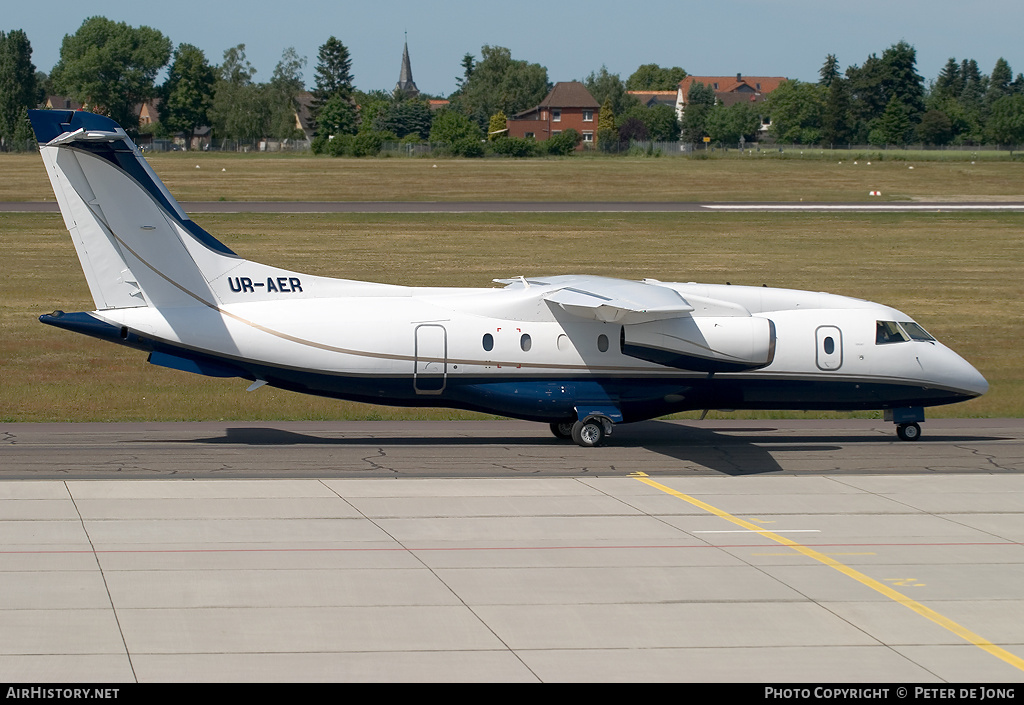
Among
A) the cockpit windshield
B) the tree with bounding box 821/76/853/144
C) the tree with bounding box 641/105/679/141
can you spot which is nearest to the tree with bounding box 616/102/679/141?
the tree with bounding box 641/105/679/141

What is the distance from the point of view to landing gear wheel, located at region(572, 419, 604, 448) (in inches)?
914

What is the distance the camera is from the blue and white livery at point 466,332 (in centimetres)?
2141

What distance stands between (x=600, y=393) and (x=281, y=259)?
94.1 ft

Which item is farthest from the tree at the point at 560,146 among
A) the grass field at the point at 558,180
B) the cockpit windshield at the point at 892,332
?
the cockpit windshield at the point at 892,332

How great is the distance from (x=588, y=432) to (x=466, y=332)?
323cm

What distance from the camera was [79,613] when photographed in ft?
42.2

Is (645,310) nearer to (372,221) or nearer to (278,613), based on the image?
(278,613)

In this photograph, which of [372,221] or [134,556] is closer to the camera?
[134,556]

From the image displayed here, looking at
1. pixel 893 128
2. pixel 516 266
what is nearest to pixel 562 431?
pixel 516 266

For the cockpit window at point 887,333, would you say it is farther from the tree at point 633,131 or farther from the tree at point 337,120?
the tree at point 633,131

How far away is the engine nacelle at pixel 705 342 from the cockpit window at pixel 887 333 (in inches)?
114

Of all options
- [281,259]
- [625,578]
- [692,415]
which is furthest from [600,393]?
[281,259]

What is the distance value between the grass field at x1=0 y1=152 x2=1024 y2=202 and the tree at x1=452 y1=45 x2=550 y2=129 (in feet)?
271

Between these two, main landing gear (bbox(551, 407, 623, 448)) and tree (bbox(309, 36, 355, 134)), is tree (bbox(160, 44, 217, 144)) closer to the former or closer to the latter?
tree (bbox(309, 36, 355, 134))
